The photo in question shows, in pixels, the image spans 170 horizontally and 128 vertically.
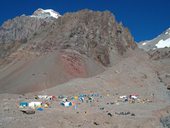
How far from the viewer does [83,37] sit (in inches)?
2751

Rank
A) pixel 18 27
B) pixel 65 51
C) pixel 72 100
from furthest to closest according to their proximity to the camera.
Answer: pixel 18 27 → pixel 65 51 → pixel 72 100

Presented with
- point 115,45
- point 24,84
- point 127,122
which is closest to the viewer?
point 127,122

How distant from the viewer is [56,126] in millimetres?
16672

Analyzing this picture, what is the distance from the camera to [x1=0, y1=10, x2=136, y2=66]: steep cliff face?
65.8 metres

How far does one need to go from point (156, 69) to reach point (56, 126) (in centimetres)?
6415

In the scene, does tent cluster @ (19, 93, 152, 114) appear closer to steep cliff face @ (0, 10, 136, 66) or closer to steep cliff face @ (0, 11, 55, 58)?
steep cliff face @ (0, 10, 136, 66)

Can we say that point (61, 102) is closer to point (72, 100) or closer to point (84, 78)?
point (72, 100)

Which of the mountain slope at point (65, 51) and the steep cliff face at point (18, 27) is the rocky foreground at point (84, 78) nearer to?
the mountain slope at point (65, 51)

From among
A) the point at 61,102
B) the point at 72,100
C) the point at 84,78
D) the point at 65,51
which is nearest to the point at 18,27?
the point at 65,51

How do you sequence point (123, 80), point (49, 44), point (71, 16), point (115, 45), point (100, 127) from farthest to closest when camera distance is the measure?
point (115, 45) < point (71, 16) < point (49, 44) < point (123, 80) < point (100, 127)

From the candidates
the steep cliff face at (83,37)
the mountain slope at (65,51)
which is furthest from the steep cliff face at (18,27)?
the mountain slope at (65,51)

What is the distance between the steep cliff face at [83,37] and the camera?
65.8 metres

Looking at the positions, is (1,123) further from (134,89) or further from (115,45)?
(115,45)

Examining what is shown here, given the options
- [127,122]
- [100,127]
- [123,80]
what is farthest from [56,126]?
[123,80]
